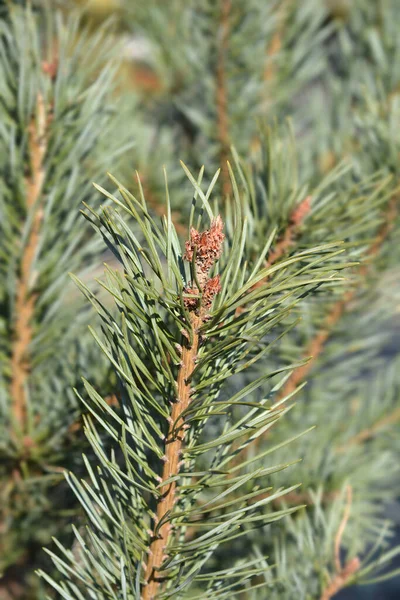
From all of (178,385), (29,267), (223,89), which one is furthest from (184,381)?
(223,89)

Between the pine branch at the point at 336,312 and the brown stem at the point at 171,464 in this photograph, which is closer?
the brown stem at the point at 171,464

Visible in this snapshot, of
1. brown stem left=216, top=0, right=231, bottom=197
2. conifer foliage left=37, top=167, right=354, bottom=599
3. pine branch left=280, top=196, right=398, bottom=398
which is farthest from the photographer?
brown stem left=216, top=0, right=231, bottom=197

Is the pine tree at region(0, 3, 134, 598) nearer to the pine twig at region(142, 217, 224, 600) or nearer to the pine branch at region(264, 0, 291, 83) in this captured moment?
the pine twig at region(142, 217, 224, 600)

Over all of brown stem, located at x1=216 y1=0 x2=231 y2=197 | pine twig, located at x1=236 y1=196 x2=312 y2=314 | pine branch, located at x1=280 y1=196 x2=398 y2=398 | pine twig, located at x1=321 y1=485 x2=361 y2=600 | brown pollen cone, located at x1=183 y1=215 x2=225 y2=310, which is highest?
brown stem, located at x1=216 y1=0 x2=231 y2=197

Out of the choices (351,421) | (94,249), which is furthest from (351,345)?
(94,249)

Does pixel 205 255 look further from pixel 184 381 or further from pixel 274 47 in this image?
pixel 274 47

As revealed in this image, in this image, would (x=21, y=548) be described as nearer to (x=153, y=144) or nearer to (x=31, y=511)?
(x=31, y=511)

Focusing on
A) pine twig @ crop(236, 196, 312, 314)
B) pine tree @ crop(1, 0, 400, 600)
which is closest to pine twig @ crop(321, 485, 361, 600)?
pine tree @ crop(1, 0, 400, 600)

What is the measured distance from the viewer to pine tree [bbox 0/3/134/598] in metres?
0.25

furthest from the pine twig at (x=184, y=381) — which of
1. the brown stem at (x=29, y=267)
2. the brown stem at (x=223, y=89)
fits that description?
the brown stem at (x=223, y=89)

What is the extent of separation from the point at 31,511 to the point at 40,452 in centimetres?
3

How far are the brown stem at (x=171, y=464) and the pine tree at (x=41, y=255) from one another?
74 mm

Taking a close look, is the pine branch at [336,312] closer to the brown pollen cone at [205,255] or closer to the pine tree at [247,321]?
the pine tree at [247,321]

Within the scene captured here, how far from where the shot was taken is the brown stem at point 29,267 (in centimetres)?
25
